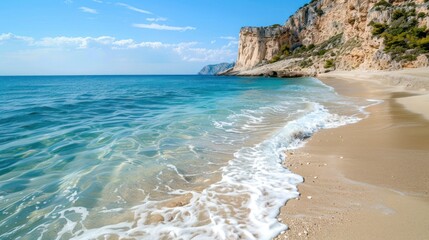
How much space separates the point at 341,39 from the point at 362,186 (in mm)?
71013

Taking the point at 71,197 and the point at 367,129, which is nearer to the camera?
the point at 71,197

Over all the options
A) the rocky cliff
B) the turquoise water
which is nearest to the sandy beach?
the turquoise water

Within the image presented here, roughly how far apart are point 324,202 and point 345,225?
0.67m

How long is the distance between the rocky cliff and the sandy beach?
100.0 feet

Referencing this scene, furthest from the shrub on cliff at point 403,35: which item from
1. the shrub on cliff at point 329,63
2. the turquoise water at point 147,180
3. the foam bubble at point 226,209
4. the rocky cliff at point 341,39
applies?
the foam bubble at point 226,209

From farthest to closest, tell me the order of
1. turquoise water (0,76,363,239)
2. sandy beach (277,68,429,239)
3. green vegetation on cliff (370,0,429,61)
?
green vegetation on cliff (370,0,429,61) < turquoise water (0,76,363,239) < sandy beach (277,68,429,239)

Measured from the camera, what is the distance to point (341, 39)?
6638 centimetres

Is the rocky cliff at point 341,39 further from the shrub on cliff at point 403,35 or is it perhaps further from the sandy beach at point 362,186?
the sandy beach at point 362,186

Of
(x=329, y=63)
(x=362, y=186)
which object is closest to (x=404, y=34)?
(x=329, y=63)

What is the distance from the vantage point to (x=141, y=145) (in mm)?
7828

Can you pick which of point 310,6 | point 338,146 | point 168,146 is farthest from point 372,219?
point 310,6

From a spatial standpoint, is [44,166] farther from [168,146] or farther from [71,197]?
[168,146]

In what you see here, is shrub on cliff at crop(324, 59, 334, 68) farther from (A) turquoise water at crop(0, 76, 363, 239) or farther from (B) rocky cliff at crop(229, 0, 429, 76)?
(A) turquoise water at crop(0, 76, 363, 239)

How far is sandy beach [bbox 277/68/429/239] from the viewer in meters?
3.23
